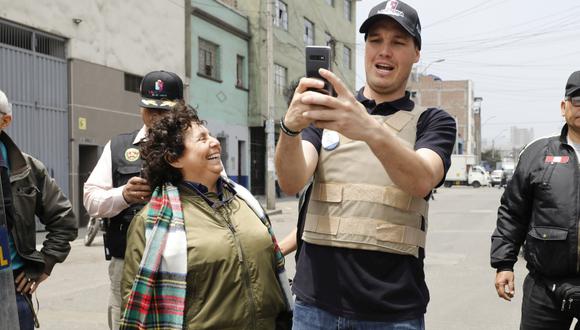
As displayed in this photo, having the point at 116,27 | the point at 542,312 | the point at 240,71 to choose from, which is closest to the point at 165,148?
the point at 542,312

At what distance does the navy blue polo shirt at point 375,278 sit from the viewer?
2031mm

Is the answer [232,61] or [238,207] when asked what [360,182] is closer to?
[238,207]

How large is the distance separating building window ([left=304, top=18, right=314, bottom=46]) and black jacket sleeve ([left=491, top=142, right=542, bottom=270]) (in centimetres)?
2609

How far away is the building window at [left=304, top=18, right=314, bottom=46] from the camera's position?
1129 inches

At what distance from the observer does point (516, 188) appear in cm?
329

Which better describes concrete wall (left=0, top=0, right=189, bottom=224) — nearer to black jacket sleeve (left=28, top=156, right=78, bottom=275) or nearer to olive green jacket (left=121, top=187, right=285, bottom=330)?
black jacket sleeve (left=28, top=156, right=78, bottom=275)

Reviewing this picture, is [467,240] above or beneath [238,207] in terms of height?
beneath

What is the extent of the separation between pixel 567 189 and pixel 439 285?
15.7ft

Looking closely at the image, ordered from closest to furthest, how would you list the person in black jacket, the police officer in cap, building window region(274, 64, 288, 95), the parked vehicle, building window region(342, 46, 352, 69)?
the person in black jacket
the police officer in cap
building window region(274, 64, 288, 95)
building window region(342, 46, 352, 69)
the parked vehicle

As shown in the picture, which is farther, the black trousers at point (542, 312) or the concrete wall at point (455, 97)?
the concrete wall at point (455, 97)

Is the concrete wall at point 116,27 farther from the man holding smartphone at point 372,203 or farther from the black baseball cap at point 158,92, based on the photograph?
the man holding smartphone at point 372,203

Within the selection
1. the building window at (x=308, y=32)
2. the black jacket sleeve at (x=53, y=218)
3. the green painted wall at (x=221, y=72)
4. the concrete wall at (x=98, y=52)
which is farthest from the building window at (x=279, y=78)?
the black jacket sleeve at (x=53, y=218)

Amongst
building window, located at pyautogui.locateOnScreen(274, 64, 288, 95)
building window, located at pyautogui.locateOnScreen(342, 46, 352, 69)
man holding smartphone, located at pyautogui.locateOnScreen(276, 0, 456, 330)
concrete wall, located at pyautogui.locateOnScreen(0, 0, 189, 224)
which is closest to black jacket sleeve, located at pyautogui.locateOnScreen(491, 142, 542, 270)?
man holding smartphone, located at pyautogui.locateOnScreen(276, 0, 456, 330)

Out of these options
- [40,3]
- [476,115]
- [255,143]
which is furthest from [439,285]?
[476,115]
